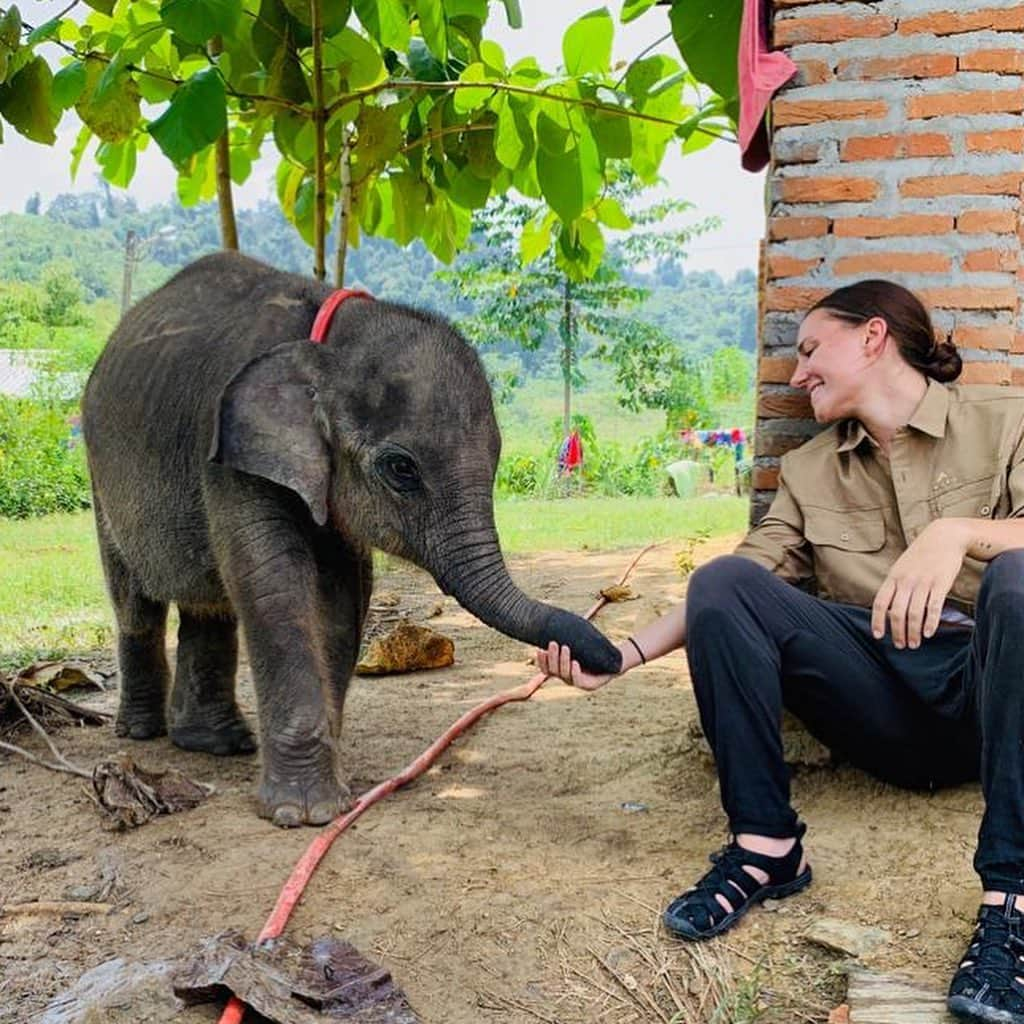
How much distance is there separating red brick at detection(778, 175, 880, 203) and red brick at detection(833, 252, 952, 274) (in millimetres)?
169

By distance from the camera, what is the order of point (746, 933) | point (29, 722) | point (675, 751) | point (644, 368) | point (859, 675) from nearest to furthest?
1. point (746, 933)
2. point (859, 675)
3. point (675, 751)
4. point (29, 722)
5. point (644, 368)

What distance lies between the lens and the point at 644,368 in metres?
24.1

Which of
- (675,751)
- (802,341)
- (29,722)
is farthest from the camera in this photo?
(29,722)

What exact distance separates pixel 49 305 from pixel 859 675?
4116 cm

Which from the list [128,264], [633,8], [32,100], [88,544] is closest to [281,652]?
[32,100]

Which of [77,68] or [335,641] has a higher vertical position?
[77,68]

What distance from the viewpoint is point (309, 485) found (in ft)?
12.8

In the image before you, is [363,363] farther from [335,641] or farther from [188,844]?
[188,844]

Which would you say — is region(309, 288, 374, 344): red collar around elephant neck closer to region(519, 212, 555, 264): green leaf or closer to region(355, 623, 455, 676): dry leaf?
region(355, 623, 455, 676): dry leaf

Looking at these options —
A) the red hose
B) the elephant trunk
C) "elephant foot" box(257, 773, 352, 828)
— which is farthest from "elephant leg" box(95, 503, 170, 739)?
the elephant trunk

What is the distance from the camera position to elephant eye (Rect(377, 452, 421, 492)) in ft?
12.7

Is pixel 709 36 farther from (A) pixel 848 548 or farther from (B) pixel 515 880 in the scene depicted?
(B) pixel 515 880

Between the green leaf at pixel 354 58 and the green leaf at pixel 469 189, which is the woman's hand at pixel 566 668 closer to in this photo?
the green leaf at pixel 354 58

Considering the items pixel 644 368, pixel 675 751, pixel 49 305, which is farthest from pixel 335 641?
pixel 49 305
